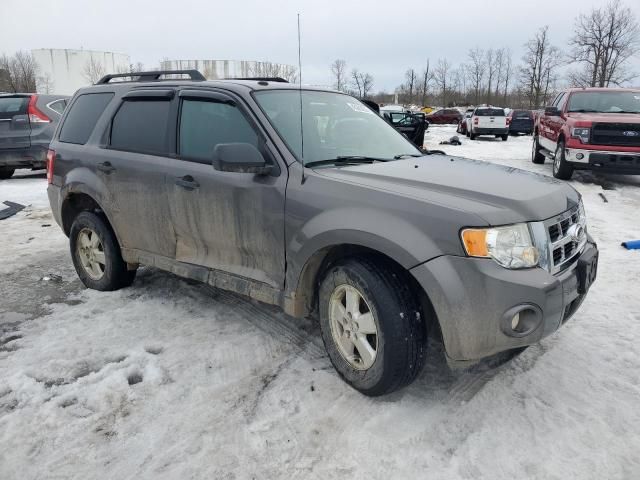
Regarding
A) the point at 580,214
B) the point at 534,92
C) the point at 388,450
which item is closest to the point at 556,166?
the point at 580,214

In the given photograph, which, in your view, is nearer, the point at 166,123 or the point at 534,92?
the point at 166,123

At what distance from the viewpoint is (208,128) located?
11.7 feet

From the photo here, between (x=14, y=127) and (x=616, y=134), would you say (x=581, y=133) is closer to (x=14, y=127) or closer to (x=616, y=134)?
(x=616, y=134)

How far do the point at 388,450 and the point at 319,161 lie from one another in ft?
5.62

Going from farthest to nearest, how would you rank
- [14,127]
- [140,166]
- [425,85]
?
[425,85] < [14,127] < [140,166]

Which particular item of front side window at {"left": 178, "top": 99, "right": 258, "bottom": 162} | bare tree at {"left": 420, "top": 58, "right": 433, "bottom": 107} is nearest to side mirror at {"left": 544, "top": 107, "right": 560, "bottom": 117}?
front side window at {"left": 178, "top": 99, "right": 258, "bottom": 162}

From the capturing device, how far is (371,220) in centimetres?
264

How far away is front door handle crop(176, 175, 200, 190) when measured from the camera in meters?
3.48

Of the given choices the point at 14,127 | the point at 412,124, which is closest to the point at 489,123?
the point at 412,124

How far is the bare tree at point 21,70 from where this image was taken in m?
67.9

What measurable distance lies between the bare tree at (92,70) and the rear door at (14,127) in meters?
84.0

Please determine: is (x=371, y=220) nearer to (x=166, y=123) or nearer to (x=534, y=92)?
(x=166, y=123)

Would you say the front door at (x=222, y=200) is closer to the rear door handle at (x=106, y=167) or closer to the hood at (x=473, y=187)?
the hood at (x=473, y=187)

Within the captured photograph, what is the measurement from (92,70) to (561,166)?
94645mm
